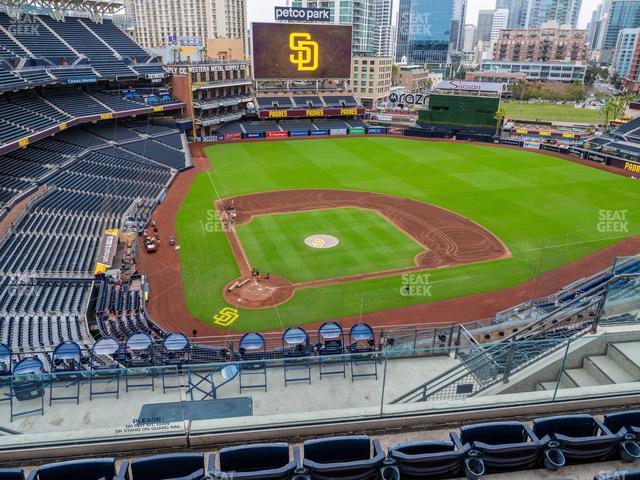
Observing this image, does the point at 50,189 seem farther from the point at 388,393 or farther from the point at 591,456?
the point at 591,456

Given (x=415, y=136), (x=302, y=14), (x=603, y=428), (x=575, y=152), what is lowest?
(x=415, y=136)

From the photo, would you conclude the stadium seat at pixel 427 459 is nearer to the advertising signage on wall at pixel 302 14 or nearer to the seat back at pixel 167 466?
the seat back at pixel 167 466

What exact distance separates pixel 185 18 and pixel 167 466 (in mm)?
193254

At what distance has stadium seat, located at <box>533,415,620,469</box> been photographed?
28.4 ft

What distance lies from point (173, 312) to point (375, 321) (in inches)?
480

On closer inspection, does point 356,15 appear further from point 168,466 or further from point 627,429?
point 168,466

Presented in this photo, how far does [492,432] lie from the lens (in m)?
9.06

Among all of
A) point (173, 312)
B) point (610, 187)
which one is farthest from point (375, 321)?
point (610, 187)

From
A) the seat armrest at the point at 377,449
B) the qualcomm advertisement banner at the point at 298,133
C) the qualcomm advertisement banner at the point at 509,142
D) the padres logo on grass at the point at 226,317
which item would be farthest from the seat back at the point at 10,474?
the qualcomm advertisement banner at the point at 509,142

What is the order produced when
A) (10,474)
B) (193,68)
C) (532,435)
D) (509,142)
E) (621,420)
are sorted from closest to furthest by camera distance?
(10,474), (532,435), (621,420), (193,68), (509,142)

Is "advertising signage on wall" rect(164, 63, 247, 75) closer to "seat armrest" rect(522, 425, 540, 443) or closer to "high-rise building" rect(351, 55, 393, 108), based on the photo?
"high-rise building" rect(351, 55, 393, 108)

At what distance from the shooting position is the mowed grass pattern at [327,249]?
33.4 m

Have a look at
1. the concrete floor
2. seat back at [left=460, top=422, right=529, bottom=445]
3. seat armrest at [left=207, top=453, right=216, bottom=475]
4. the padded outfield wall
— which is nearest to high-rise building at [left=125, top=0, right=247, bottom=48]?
the padded outfield wall

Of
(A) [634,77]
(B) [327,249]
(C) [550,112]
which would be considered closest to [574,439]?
(B) [327,249]
